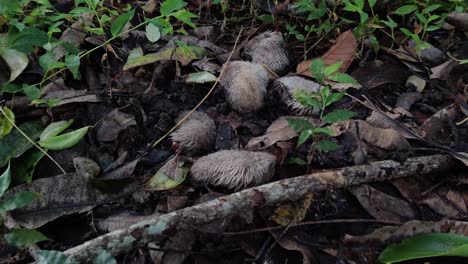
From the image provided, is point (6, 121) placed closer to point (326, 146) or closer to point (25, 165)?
point (25, 165)

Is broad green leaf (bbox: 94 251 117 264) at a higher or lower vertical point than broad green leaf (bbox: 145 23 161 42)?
lower

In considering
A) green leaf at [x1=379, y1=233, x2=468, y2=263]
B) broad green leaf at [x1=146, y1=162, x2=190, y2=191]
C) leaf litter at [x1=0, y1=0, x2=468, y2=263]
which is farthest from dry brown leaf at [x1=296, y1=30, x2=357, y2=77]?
green leaf at [x1=379, y1=233, x2=468, y2=263]

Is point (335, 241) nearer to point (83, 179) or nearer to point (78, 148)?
point (83, 179)

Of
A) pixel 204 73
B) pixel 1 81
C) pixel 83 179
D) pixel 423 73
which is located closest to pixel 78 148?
pixel 83 179

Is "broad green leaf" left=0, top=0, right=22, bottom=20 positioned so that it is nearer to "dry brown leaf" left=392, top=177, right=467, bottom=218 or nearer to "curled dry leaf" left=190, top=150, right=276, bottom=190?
"curled dry leaf" left=190, top=150, right=276, bottom=190

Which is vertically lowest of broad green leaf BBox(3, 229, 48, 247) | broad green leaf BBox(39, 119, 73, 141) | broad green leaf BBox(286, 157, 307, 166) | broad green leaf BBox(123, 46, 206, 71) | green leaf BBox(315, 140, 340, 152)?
broad green leaf BBox(3, 229, 48, 247)

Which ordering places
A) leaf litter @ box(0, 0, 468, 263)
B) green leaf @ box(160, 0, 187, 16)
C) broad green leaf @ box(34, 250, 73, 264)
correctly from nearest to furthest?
broad green leaf @ box(34, 250, 73, 264) → leaf litter @ box(0, 0, 468, 263) → green leaf @ box(160, 0, 187, 16)

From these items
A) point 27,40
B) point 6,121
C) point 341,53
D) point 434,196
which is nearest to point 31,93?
point 6,121

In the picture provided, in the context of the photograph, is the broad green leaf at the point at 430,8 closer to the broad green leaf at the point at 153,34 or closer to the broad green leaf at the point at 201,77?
the broad green leaf at the point at 201,77
